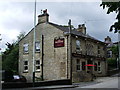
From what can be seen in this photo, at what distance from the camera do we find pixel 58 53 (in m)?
33.0

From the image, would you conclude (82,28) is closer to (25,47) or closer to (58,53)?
(58,53)

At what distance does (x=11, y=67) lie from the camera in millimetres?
44062

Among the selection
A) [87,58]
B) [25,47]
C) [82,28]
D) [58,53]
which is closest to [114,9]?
[58,53]

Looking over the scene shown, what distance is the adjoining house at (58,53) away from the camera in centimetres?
3190

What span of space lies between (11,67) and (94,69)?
1613cm

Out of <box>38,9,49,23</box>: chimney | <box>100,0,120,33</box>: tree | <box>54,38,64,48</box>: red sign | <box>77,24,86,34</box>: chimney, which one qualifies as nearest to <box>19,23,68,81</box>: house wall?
<box>54,38,64,48</box>: red sign

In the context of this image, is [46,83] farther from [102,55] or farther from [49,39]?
[102,55]

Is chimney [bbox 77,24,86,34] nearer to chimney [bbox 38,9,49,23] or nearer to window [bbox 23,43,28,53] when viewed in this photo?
chimney [bbox 38,9,49,23]

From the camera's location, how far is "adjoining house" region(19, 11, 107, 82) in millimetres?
31903

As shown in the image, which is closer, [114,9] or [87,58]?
[114,9]

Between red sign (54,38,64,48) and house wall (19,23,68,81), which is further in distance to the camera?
red sign (54,38,64,48)

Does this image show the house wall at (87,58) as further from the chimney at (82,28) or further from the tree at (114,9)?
the tree at (114,9)

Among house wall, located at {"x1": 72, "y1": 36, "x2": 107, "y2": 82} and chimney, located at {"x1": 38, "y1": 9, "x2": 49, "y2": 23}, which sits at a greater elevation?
chimney, located at {"x1": 38, "y1": 9, "x2": 49, "y2": 23}

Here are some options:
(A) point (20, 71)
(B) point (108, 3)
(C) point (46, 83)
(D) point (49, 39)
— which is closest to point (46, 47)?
(D) point (49, 39)
